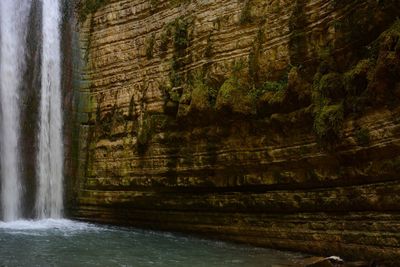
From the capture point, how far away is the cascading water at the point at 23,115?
44.5ft

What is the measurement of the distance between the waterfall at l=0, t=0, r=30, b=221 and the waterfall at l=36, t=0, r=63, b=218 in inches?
25.5

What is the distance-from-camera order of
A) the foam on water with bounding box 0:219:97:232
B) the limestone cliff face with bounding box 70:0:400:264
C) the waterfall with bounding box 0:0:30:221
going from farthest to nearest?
the waterfall with bounding box 0:0:30:221 < the foam on water with bounding box 0:219:97:232 < the limestone cliff face with bounding box 70:0:400:264

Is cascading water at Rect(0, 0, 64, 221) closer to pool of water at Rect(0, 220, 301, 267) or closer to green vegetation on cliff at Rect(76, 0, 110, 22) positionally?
green vegetation on cliff at Rect(76, 0, 110, 22)

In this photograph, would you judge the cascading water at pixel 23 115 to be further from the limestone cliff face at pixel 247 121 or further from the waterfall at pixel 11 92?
the limestone cliff face at pixel 247 121

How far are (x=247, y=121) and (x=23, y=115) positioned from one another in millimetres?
7853

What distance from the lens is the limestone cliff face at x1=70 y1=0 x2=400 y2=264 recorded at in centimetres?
732

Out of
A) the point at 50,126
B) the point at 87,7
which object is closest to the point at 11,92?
the point at 50,126

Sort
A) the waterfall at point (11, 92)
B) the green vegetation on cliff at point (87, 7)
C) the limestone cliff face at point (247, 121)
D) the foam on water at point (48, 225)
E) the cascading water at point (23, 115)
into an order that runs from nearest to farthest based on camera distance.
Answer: the limestone cliff face at point (247, 121) < the foam on water at point (48, 225) < the waterfall at point (11, 92) < the cascading water at point (23, 115) < the green vegetation on cliff at point (87, 7)

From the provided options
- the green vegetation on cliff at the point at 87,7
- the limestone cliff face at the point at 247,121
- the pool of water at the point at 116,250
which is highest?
the green vegetation on cliff at the point at 87,7

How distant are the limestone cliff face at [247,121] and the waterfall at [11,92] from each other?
181 centimetres

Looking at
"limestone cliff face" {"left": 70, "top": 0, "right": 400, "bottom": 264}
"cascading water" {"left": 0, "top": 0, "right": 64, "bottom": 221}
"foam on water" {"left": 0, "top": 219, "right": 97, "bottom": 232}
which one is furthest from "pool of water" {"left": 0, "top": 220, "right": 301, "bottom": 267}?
"cascading water" {"left": 0, "top": 0, "right": 64, "bottom": 221}

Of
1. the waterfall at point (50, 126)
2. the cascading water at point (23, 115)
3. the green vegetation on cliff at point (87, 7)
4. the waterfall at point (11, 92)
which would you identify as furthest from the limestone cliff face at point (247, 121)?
the waterfall at point (11, 92)

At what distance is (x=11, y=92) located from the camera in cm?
1425

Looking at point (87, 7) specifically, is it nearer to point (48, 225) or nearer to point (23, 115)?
point (23, 115)
